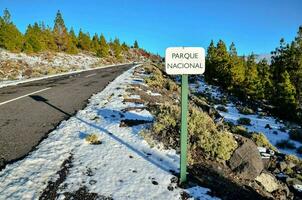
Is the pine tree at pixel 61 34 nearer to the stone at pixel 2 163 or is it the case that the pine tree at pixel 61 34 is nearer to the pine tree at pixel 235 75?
the pine tree at pixel 235 75

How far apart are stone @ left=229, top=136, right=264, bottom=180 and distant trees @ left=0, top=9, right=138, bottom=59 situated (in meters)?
40.8

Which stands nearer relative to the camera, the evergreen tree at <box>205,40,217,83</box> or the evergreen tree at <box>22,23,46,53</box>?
the evergreen tree at <box>22,23,46,53</box>


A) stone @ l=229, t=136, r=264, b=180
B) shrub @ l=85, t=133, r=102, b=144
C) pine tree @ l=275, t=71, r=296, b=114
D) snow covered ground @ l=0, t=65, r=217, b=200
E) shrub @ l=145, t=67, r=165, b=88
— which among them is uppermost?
shrub @ l=145, t=67, r=165, b=88

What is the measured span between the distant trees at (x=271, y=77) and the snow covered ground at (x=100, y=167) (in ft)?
107

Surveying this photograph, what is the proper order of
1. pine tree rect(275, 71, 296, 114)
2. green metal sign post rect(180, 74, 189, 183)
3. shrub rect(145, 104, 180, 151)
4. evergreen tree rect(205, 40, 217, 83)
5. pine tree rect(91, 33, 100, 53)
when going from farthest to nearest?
pine tree rect(91, 33, 100, 53) → evergreen tree rect(205, 40, 217, 83) → pine tree rect(275, 71, 296, 114) → shrub rect(145, 104, 180, 151) → green metal sign post rect(180, 74, 189, 183)

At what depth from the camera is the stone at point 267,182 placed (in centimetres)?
702

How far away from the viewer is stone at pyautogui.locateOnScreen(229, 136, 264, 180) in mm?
6714

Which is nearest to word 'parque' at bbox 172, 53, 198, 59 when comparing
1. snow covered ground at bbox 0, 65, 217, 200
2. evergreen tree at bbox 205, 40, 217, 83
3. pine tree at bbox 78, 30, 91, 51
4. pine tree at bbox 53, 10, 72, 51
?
snow covered ground at bbox 0, 65, 217, 200

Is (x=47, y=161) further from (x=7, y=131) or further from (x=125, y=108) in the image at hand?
(x=125, y=108)

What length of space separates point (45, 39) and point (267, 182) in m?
55.8

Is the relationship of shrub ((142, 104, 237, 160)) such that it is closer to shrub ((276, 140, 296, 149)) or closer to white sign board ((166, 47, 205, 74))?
white sign board ((166, 47, 205, 74))

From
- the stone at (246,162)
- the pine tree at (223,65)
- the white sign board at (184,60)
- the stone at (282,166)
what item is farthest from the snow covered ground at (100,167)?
the pine tree at (223,65)

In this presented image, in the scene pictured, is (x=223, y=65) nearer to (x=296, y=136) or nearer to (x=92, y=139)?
(x=296, y=136)

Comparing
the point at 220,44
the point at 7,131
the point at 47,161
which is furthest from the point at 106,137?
the point at 220,44
